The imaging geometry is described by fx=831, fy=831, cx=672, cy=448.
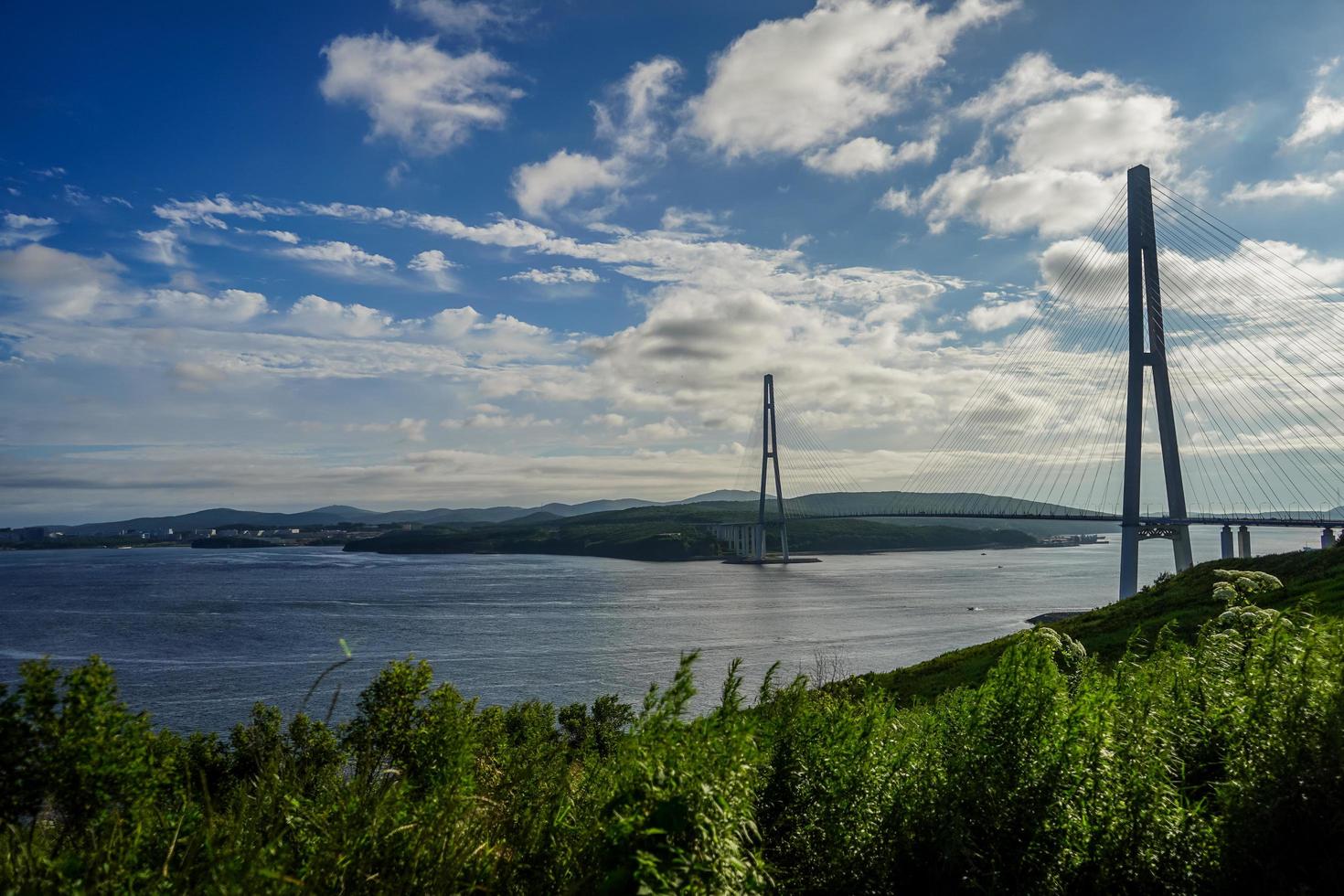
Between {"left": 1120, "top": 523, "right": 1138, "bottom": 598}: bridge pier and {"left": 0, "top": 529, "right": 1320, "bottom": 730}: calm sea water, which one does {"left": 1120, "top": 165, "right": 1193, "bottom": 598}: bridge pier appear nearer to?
{"left": 1120, "top": 523, "right": 1138, "bottom": 598}: bridge pier

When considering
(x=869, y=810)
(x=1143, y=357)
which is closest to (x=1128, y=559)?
(x=1143, y=357)

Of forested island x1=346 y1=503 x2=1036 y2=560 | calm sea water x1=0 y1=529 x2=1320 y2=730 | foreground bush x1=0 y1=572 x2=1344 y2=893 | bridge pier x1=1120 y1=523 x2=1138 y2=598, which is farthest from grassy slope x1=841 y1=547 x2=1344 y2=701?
forested island x1=346 y1=503 x2=1036 y2=560

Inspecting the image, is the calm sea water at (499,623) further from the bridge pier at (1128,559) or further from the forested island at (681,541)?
the forested island at (681,541)

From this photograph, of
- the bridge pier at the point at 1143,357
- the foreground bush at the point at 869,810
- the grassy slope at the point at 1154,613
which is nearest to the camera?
the foreground bush at the point at 869,810

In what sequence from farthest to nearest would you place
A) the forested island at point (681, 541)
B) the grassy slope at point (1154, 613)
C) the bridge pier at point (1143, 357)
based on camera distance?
the forested island at point (681, 541) < the bridge pier at point (1143, 357) < the grassy slope at point (1154, 613)

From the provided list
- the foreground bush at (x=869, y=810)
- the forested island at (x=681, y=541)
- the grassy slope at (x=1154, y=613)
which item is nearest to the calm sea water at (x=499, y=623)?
the foreground bush at (x=869, y=810)

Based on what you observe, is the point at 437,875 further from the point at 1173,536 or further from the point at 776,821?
the point at 1173,536
